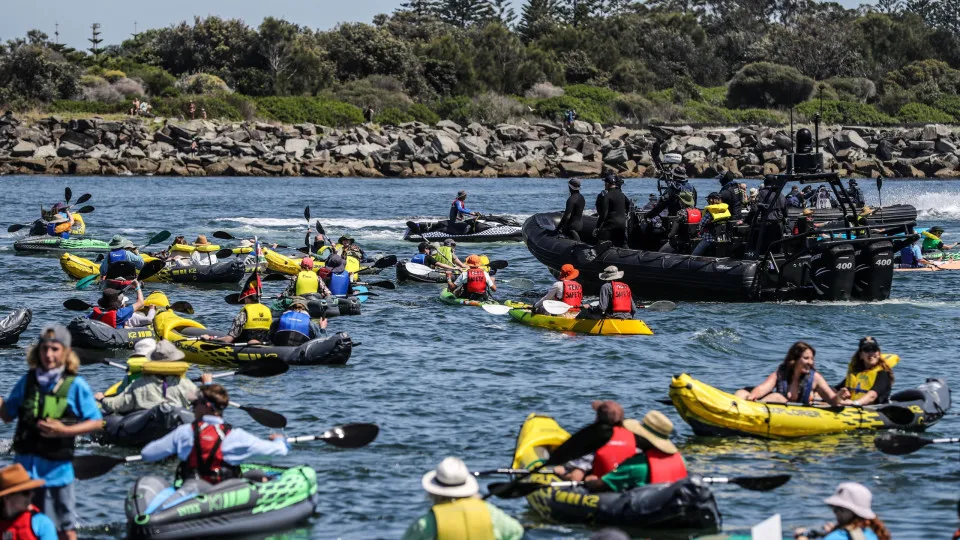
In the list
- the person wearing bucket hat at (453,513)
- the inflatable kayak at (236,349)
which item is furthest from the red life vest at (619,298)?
the person wearing bucket hat at (453,513)

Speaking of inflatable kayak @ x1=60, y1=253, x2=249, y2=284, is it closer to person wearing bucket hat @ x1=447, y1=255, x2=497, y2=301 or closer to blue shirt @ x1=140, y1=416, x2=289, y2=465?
person wearing bucket hat @ x1=447, y1=255, x2=497, y2=301

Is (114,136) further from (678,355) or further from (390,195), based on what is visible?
(678,355)

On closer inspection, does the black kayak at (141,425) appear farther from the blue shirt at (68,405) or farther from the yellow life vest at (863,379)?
the yellow life vest at (863,379)

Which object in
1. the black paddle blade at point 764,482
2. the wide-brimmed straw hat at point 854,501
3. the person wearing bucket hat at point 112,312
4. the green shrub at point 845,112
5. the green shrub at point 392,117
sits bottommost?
the person wearing bucket hat at point 112,312

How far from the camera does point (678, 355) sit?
21.1 m

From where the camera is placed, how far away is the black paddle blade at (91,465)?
1112cm

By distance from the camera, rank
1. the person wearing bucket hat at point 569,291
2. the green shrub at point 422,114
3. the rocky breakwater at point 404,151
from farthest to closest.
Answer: the green shrub at point 422,114, the rocky breakwater at point 404,151, the person wearing bucket hat at point 569,291

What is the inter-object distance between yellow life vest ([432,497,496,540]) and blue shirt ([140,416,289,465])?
222 cm

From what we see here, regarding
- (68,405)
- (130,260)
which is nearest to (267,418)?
(68,405)

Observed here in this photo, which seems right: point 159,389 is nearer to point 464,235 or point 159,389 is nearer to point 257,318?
point 257,318

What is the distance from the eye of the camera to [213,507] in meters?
11.2

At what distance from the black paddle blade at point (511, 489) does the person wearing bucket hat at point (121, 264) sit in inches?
529

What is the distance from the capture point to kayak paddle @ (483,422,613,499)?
11102 mm

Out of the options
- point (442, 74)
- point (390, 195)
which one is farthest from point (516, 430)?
point (442, 74)
